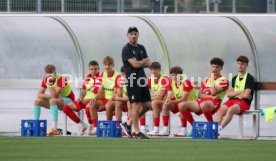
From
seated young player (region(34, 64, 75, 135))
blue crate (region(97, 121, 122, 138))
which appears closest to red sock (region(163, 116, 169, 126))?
blue crate (region(97, 121, 122, 138))

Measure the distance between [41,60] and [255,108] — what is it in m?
4.63

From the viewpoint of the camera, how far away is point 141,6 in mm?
50938

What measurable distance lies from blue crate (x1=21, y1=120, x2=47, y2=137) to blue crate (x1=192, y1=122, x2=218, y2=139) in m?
3.03


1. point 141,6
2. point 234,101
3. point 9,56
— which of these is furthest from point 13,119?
point 141,6

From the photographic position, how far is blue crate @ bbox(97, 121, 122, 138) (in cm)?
2459

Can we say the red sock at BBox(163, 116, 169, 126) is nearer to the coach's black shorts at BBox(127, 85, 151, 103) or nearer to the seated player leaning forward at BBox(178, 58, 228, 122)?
the seated player leaning forward at BBox(178, 58, 228, 122)

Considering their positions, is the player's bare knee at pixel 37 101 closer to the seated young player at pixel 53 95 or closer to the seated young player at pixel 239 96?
the seated young player at pixel 53 95

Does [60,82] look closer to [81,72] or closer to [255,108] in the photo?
[81,72]

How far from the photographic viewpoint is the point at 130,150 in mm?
19281

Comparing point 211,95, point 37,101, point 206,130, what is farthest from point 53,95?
point 206,130

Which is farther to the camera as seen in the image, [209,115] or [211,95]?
[211,95]

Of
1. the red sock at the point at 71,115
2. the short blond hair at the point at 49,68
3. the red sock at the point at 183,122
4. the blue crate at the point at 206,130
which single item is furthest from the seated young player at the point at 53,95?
the blue crate at the point at 206,130

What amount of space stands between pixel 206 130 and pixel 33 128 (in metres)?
3.46

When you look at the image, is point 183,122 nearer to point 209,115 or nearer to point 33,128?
point 209,115
